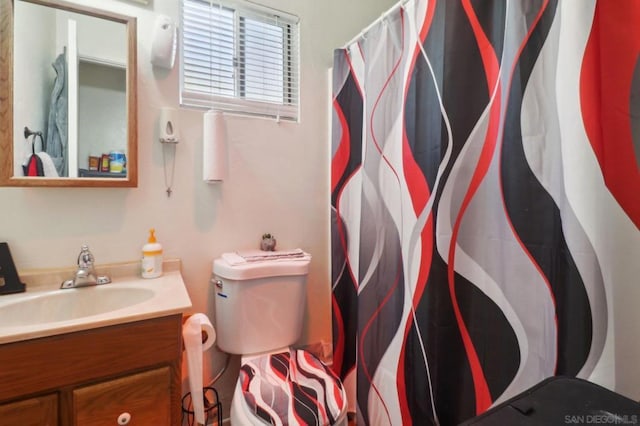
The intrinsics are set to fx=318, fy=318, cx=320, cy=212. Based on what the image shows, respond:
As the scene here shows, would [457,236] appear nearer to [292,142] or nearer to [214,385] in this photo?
[292,142]

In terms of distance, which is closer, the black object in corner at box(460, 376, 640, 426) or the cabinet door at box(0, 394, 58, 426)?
the black object in corner at box(460, 376, 640, 426)

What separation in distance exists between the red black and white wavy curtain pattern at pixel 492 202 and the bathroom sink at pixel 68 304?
0.91 meters

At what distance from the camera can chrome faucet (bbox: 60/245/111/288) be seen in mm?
1118

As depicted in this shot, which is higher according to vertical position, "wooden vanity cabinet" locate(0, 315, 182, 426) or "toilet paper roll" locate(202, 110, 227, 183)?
"toilet paper roll" locate(202, 110, 227, 183)

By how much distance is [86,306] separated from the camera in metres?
1.10

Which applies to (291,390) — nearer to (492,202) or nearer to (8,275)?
(492,202)

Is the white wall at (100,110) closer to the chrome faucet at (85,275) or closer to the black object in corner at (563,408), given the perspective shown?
the chrome faucet at (85,275)

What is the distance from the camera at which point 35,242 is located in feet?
3.74

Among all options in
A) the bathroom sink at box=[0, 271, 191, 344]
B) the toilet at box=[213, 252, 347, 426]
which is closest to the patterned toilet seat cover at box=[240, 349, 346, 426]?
the toilet at box=[213, 252, 347, 426]

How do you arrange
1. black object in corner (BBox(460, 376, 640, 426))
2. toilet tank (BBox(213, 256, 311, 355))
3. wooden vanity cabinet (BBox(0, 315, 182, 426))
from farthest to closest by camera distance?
toilet tank (BBox(213, 256, 311, 355)) → wooden vanity cabinet (BBox(0, 315, 182, 426)) → black object in corner (BBox(460, 376, 640, 426))

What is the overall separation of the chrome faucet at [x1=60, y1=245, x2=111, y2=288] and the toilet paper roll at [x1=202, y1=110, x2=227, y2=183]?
51 centimetres

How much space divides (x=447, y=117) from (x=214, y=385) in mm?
1482

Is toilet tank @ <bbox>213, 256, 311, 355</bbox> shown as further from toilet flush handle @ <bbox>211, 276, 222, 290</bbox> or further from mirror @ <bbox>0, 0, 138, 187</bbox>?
mirror @ <bbox>0, 0, 138, 187</bbox>

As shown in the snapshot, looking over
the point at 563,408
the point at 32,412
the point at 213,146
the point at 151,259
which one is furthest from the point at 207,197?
the point at 563,408
